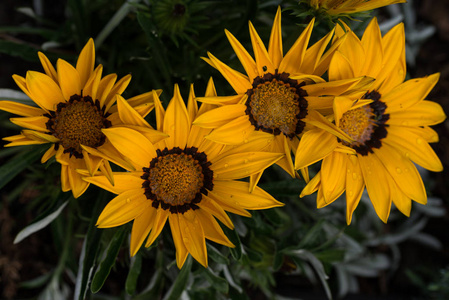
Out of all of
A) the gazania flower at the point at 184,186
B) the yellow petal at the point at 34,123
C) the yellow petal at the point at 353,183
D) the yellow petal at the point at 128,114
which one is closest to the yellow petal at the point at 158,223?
the gazania flower at the point at 184,186

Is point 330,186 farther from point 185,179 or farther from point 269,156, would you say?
point 185,179

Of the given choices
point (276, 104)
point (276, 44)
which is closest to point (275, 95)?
point (276, 104)

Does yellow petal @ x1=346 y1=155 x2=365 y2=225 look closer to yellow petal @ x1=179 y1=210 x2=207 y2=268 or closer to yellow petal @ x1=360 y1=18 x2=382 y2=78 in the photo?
yellow petal @ x1=360 y1=18 x2=382 y2=78

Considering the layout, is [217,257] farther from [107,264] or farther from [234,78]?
[234,78]

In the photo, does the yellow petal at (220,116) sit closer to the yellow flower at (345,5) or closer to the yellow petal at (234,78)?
the yellow petal at (234,78)

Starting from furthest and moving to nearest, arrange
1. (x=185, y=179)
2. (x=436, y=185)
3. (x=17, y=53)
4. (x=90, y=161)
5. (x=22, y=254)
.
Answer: (x=436, y=185)
(x=22, y=254)
(x=17, y=53)
(x=185, y=179)
(x=90, y=161)

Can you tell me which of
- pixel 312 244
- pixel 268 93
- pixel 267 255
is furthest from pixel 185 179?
pixel 312 244
